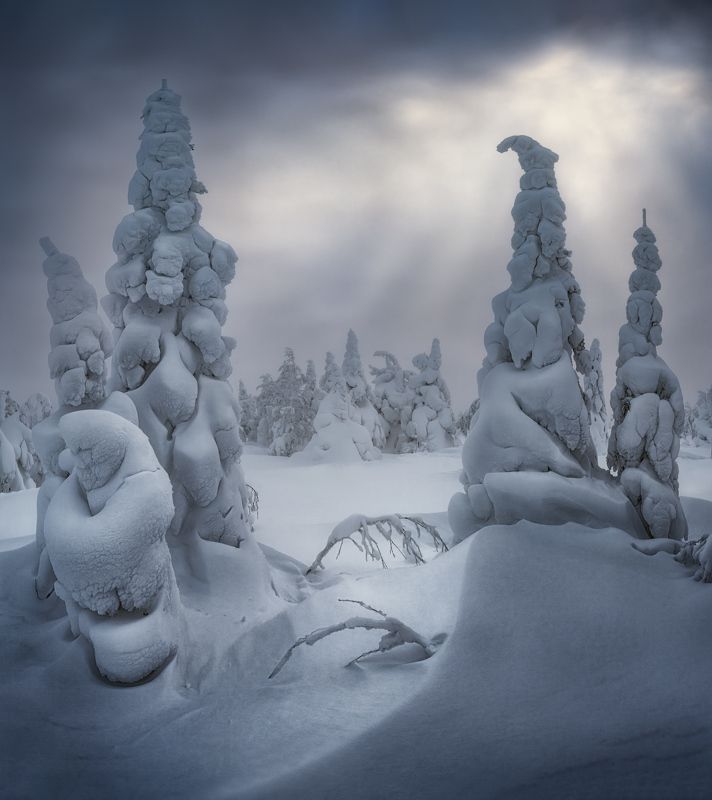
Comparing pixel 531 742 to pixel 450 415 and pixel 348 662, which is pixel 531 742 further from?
pixel 450 415

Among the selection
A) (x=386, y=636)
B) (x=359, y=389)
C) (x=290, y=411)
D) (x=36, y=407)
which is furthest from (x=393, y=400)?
(x=386, y=636)

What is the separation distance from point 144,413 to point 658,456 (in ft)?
16.1

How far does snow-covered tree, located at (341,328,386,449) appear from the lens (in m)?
21.5

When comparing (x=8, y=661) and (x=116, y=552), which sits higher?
(x=116, y=552)

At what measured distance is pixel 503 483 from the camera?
5.66 m

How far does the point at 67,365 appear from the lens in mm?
5547

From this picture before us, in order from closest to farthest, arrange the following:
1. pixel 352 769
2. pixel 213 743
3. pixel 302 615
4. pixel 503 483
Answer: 1. pixel 352 769
2. pixel 213 743
3. pixel 302 615
4. pixel 503 483

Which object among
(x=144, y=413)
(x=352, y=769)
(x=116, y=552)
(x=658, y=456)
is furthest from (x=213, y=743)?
(x=658, y=456)

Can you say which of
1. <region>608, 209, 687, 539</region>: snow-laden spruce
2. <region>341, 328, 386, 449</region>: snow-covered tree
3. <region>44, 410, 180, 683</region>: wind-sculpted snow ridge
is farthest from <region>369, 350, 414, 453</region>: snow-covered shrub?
<region>44, 410, 180, 683</region>: wind-sculpted snow ridge

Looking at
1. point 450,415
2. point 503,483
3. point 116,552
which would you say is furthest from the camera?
point 450,415

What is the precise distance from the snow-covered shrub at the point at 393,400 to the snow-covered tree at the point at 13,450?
12786 mm

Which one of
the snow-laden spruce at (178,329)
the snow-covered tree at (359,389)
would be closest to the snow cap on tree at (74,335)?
the snow-laden spruce at (178,329)

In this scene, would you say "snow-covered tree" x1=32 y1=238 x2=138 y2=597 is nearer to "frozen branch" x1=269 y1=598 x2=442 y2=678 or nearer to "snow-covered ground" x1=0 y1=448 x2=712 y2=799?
"snow-covered ground" x1=0 y1=448 x2=712 y2=799

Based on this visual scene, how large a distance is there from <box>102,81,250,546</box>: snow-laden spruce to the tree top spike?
546mm
